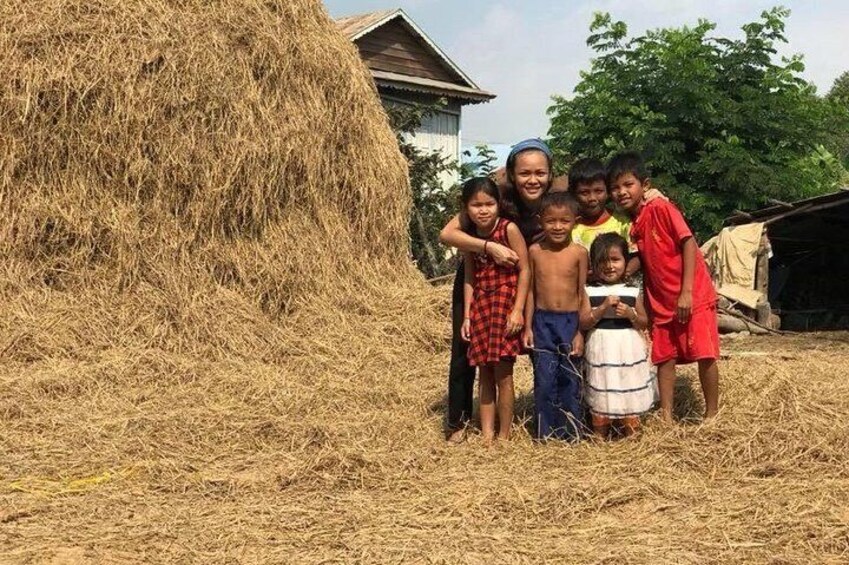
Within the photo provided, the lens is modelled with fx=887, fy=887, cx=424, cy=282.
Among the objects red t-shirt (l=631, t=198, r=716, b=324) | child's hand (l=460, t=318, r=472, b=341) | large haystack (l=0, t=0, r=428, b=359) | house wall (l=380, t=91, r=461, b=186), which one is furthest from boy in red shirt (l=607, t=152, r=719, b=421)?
house wall (l=380, t=91, r=461, b=186)

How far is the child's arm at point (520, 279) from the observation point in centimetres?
404

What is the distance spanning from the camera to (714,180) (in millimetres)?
13680

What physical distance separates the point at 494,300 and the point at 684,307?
855mm

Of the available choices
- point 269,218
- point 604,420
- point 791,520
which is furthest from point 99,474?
point 269,218

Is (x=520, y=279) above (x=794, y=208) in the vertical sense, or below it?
below

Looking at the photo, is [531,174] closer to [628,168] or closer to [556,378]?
[628,168]

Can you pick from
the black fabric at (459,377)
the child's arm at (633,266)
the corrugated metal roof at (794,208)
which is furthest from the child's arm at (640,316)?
the corrugated metal roof at (794,208)

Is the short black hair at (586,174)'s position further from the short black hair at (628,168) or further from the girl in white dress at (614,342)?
the girl in white dress at (614,342)

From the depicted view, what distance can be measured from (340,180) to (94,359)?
2573 millimetres

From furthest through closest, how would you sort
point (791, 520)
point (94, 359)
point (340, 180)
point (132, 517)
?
point (340, 180)
point (94, 359)
point (132, 517)
point (791, 520)

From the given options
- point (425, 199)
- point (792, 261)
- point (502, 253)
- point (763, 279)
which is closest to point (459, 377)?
point (502, 253)

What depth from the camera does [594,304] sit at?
4035 millimetres

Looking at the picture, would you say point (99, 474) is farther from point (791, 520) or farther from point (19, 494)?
point (791, 520)

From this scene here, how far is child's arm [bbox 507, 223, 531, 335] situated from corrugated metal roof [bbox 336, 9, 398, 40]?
11.5 metres
